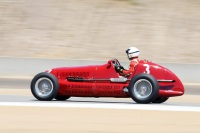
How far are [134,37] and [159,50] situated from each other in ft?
5.86

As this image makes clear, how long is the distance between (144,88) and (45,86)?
2335mm

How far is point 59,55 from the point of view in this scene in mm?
27828

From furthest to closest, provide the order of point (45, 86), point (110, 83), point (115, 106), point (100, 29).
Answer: point (100, 29) < point (45, 86) < point (110, 83) < point (115, 106)

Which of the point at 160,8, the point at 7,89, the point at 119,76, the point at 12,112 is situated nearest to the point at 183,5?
the point at 160,8

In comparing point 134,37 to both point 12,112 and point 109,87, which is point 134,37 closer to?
point 109,87

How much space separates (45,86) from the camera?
46.2ft

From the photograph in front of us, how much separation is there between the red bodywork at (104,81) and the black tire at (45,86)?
194 mm

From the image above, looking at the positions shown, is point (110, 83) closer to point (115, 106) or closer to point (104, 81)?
point (104, 81)

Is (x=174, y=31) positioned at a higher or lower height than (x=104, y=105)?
higher

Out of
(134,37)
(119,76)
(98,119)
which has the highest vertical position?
(134,37)

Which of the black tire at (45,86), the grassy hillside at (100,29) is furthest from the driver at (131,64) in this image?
the grassy hillside at (100,29)

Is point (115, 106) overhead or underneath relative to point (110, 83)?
underneath

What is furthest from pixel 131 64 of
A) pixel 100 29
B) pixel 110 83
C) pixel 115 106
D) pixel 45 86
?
pixel 100 29

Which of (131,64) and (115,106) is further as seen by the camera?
(131,64)
